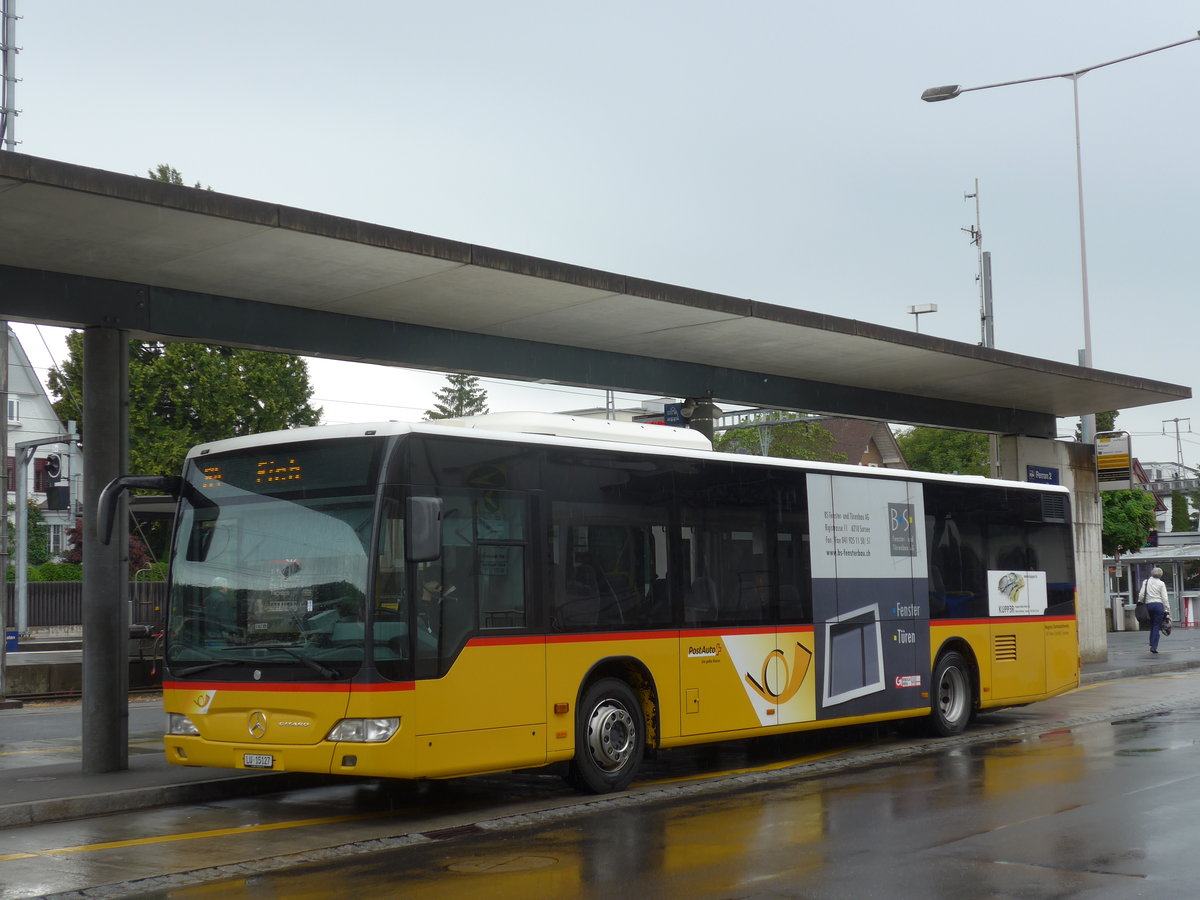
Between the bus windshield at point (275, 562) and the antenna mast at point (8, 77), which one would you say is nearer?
the bus windshield at point (275, 562)

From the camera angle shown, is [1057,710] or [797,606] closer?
[797,606]

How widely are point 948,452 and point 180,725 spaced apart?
77132 millimetres

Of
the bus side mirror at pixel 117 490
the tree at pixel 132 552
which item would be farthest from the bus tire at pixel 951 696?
the tree at pixel 132 552

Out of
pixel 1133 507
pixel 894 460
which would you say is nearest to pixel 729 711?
pixel 1133 507

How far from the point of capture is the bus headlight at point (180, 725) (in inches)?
430

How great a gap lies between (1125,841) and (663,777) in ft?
16.4

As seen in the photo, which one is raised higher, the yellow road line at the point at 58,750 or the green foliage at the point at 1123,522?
the green foliage at the point at 1123,522

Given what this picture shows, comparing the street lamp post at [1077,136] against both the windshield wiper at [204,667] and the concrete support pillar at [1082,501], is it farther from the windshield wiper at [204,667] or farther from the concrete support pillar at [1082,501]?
the windshield wiper at [204,667]

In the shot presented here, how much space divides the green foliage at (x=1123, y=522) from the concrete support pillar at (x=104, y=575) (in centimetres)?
4453

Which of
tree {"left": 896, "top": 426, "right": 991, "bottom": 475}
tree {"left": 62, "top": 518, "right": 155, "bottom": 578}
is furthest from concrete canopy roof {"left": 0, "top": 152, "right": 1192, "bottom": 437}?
tree {"left": 896, "top": 426, "right": 991, "bottom": 475}

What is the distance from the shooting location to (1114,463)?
29.2 m

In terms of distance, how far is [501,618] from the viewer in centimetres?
1080

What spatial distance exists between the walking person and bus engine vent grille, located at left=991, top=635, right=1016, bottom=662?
14392mm

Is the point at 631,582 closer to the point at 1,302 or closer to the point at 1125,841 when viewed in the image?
the point at 1125,841
